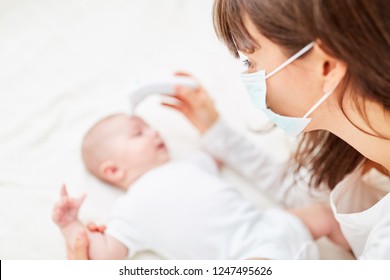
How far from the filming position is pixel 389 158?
3.06 ft

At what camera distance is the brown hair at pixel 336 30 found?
709 mm

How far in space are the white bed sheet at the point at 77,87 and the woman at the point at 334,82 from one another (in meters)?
0.22

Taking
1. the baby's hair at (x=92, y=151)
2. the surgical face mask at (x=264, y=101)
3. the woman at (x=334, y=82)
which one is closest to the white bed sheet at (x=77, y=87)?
the baby's hair at (x=92, y=151)

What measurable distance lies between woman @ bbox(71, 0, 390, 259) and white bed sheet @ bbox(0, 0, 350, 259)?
0.72ft

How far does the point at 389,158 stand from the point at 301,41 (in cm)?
31

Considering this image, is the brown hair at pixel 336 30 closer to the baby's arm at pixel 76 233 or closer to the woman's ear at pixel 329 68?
the woman's ear at pixel 329 68

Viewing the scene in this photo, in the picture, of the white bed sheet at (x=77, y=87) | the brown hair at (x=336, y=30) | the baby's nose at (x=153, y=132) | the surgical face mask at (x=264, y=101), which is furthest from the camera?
the baby's nose at (x=153, y=132)

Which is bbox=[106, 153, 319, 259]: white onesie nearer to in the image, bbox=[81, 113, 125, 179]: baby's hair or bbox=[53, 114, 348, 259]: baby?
bbox=[53, 114, 348, 259]: baby

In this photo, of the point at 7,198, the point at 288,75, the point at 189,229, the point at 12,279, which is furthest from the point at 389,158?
the point at 7,198

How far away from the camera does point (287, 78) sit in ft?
2.76

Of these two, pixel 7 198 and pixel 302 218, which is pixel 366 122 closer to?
pixel 302 218

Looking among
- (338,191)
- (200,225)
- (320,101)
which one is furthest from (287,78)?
(200,225)

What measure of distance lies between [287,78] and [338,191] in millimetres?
336

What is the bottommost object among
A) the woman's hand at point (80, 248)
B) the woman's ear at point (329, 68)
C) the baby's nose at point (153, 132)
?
the woman's hand at point (80, 248)
